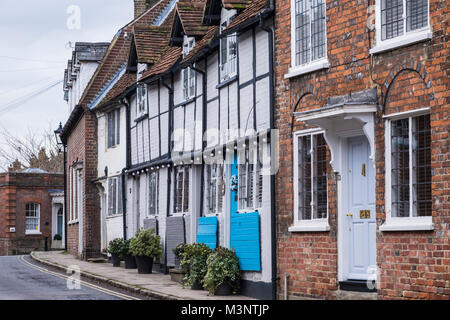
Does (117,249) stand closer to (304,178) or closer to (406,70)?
(304,178)

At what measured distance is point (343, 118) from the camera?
539 inches

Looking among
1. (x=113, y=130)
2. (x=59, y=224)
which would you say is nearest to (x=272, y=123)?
(x=113, y=130)

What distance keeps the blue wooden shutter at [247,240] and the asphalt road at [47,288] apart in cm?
258

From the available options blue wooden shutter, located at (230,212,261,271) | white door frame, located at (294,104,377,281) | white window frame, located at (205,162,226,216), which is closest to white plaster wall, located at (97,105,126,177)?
white window frame, located at (205,162,226,216)

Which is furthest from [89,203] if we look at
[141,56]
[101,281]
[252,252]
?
[252,252]

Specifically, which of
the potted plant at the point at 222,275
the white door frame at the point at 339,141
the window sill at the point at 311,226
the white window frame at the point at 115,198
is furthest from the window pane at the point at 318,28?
the white window frame at the point at 115,198

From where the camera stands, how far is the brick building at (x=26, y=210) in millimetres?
52469

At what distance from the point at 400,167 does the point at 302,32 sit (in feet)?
13.1

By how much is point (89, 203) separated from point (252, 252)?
17.4 m

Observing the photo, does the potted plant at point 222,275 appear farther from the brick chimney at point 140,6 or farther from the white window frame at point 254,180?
the brick chimney at point 140,6

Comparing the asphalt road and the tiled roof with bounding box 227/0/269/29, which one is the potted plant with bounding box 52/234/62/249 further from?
the tiled roof with bounding box 227/0/269/29

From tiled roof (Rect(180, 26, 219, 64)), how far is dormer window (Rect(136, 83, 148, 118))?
4463 millimetres

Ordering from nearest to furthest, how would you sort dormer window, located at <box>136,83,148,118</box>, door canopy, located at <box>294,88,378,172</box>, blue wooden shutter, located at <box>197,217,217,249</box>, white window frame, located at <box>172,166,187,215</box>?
door canopy, located at <box>294,88,378,172</box>
blue wooden shutter, located at <box>197,217,217,249</box>
white window frame, located at <box>172,166,187,215</box>
dormer window, located at <box>136,83,148,118</box>

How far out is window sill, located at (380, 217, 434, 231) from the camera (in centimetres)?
1210
